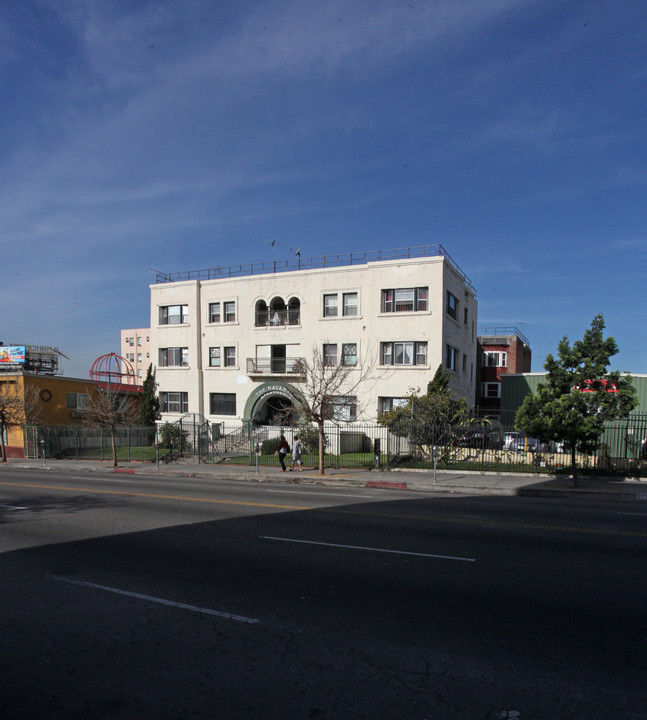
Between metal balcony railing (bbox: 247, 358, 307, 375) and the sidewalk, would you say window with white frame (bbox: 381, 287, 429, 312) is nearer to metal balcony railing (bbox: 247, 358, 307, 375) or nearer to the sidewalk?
metal balcony railing (bbox: 247, 358, 307, 375)

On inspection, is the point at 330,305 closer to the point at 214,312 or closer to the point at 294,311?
the point at 294,311

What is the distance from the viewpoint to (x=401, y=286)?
33844mm

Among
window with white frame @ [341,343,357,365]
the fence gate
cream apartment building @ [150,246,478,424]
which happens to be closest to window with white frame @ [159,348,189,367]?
cream apartment building @ [150,246,478,424]

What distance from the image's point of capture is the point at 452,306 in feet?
118

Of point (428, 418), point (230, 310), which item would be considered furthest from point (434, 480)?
point (230, 310)

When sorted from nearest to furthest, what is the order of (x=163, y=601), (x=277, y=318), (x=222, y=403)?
(x=163, y=601) < (x=277, y=318) < (x=222, y=403)

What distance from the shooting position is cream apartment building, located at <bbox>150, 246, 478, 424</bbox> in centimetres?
3356

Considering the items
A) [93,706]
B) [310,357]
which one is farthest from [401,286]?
[93,706]

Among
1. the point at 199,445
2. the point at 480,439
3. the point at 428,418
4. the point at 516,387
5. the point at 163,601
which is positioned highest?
the point at 516,387

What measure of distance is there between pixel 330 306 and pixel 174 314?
489 inches

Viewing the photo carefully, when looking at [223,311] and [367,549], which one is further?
[223,311]

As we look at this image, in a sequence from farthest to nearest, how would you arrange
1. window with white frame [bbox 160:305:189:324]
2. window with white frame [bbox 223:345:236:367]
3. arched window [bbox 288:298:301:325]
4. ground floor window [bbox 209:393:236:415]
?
window with white frame [bbox 160:305:189:324], window with white frame [bbox 223:345:236:367], ground floor window [bbox 209:393:236:415], arched window [bbox 288:298:301:325]

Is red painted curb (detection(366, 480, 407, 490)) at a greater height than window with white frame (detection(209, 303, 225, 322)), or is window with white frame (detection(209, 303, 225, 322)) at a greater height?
window with white frame (detection(209, 303, 225, 322))

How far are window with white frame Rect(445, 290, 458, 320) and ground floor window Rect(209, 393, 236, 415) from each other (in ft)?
50.2
